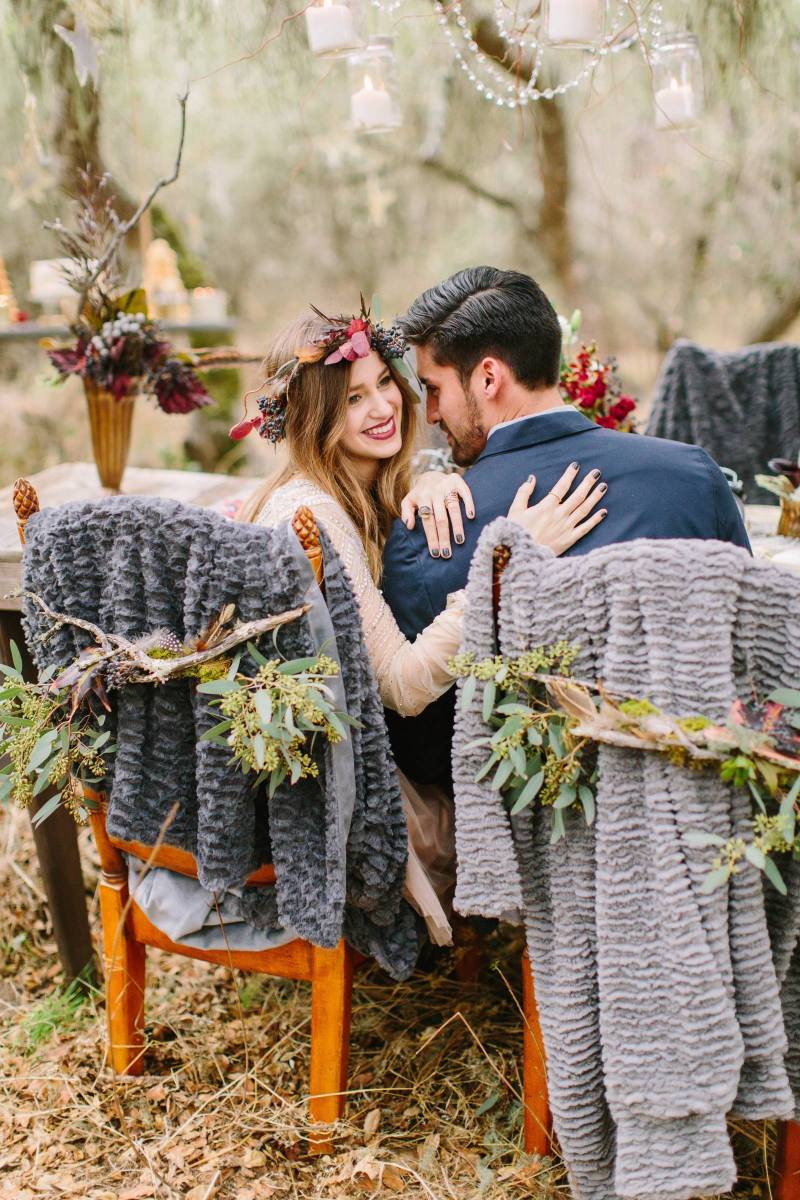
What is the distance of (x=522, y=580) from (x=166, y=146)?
206 inches

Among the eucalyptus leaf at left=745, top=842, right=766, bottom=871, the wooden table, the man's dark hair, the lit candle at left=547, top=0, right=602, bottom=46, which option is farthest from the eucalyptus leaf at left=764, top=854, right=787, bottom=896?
the lit candle at left=547, top=0, right=602, bottom=46

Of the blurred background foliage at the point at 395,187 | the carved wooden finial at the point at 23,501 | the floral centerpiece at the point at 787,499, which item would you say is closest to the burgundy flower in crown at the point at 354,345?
the carved wooden finial at the point at 23,501

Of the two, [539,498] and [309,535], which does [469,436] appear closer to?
[539,498]

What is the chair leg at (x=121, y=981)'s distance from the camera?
64.9 inches

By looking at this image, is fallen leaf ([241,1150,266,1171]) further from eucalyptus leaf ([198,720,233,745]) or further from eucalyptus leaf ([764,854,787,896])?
eucalyptus leaf ([764,854,787,896])

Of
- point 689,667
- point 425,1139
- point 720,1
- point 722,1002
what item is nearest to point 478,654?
point 689,667

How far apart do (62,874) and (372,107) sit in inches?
88.9

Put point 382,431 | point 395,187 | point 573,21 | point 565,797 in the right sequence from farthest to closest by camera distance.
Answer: point 395,187 < point 573,21 < point 382,431 < point 565,797

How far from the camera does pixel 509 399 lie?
5.61ft

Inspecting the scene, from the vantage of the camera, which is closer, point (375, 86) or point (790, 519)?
point (790, 519)

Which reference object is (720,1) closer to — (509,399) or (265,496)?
(509,399)

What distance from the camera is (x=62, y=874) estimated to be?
6.50ft

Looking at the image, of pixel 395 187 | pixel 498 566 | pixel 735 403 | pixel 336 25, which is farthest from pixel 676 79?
pixel 395 187

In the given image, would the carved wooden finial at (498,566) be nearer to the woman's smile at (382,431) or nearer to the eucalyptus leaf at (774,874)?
the eucalyptus leaf at (774,874)
